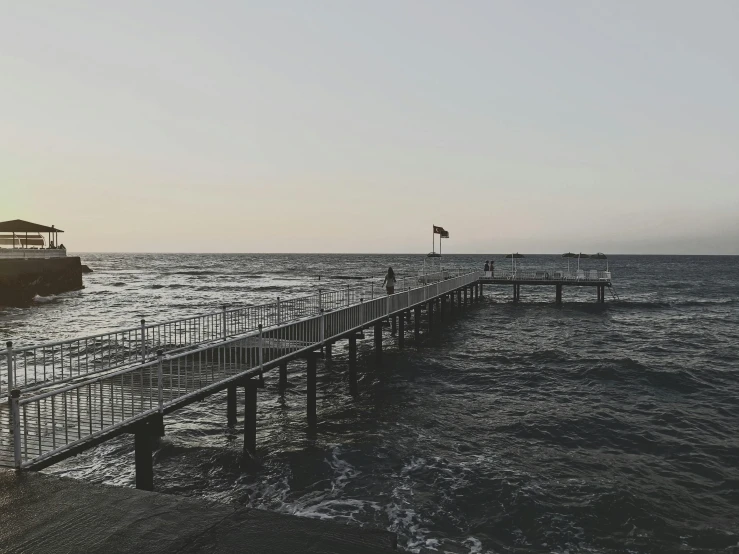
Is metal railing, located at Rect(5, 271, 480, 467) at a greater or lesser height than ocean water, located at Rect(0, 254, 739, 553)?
greater

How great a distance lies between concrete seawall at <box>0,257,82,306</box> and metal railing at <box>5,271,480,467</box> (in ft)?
140

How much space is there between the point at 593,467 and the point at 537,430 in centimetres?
277

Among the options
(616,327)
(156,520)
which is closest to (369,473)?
(156,520)

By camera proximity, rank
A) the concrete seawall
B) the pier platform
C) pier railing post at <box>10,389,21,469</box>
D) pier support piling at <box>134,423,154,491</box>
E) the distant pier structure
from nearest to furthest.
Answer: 1. the pier platform
2. pier railing post at <box>10,389,21,469</box>
3. pier support piling at <box>134,423,154,491</box>
4. the concrete seawall
5. the distant pier structure

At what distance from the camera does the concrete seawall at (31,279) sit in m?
49.8

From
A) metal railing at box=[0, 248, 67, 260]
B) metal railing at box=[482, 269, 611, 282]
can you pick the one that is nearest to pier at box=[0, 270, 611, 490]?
metal railing at box=[482, 269, 611, 282]

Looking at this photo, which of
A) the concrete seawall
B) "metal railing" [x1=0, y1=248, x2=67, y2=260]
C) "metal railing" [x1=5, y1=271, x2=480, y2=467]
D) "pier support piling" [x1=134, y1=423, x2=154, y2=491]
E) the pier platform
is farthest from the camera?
"metal railing" [x1=0, y1=248, x2=67, y2=260]

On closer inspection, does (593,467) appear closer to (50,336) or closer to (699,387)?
(699,387)

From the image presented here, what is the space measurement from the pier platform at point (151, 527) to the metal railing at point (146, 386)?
1.60 meters

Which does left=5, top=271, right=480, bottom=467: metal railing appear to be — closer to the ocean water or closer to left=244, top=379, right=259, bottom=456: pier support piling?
left=244, top=379, right=259, bottom=456: pier support piling

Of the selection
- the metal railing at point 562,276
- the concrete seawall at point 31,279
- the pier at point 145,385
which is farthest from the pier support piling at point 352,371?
the concrete seawall at point 31,279

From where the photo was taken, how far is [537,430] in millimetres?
15883

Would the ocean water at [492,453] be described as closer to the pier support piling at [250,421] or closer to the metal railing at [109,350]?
the pier support piling at [250,421]

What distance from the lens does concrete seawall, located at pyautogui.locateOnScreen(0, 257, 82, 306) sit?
4975 cm
